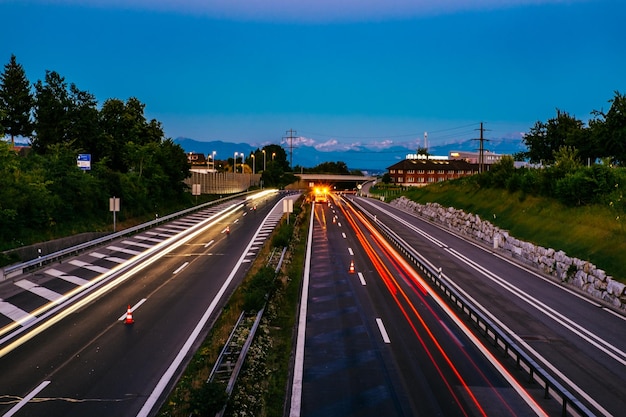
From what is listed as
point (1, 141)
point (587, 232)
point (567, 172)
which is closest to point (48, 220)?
point (1, 141)

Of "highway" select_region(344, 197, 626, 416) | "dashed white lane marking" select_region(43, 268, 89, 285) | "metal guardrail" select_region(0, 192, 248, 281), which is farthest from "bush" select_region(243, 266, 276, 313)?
"metal guardrail" select_region(0, 192, 248, 281)

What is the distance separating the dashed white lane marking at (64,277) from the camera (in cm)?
2439

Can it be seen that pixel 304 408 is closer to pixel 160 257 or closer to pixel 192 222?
pixel 160 257

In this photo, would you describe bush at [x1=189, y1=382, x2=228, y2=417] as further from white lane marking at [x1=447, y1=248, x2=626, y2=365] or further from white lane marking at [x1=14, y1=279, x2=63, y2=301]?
white lane marking at [x1=14, y1=279, x2=63, y2=301]

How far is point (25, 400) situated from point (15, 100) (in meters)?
63.2

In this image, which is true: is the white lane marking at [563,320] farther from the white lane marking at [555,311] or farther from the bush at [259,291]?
the bush at [259,291]

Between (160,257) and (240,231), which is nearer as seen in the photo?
(160,257)

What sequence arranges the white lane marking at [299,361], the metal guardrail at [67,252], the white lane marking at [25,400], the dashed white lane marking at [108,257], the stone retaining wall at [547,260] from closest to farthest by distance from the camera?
the white lane marking at [25,400]
the white lane marking at [299,361]
the stone retaining wall at [547,260]
the metal guardrail at [67,252]
the dashed white lane marking at [108,257]

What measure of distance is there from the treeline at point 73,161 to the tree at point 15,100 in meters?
0.11

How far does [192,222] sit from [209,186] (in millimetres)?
34515

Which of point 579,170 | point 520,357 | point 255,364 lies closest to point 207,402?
point 255,364

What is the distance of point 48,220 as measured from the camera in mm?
34531

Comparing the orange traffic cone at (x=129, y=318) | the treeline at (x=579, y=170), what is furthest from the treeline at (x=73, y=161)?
the treeline at (x=579, y=170)

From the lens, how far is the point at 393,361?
591 inches
